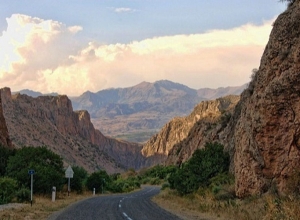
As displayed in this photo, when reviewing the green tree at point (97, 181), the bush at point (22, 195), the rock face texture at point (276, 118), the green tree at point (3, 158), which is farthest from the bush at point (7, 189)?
the green tree at point (97, 181)

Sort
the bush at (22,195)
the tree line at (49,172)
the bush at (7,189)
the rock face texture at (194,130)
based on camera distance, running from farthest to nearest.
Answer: the rock face texture at (194,130)
the tree line at (49,172)
the bush at (22,195)
the bush at (7,189)

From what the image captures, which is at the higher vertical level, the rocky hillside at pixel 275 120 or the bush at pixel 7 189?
the rocky hillside at pixel 275 120

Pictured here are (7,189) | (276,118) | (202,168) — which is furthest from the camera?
(202,168)

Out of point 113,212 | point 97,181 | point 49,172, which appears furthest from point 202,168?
point 97,181

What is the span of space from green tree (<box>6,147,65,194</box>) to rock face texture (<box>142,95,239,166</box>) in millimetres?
22459

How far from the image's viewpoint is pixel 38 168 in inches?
1281

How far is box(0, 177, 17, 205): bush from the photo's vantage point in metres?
26.9

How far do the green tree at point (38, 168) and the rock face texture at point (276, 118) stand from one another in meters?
16.4

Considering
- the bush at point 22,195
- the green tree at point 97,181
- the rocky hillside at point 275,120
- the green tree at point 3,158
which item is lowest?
the green tree at point 97,181

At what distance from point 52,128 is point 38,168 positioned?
110 meters

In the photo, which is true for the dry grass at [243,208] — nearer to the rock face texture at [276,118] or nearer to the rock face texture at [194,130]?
the rock face texture at [276,118]

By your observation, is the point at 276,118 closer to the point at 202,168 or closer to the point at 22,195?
the point at 202,168

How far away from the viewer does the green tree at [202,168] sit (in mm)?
29719

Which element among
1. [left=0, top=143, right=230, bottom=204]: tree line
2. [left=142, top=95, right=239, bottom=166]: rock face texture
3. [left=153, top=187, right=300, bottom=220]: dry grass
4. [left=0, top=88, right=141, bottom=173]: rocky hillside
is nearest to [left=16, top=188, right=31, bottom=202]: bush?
[left=0, top=143, right=230, bottom=204]: tree line
